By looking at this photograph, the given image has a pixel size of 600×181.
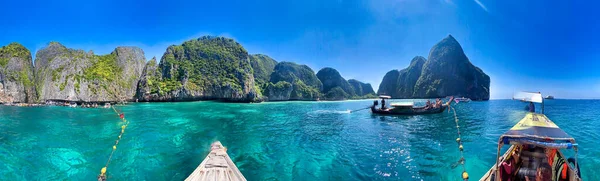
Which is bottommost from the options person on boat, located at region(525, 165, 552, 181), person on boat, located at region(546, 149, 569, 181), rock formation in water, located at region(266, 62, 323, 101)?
person on boat, located at region(525, 165, 552, 181)

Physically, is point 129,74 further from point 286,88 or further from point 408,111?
point 408,111

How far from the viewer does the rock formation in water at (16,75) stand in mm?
78875

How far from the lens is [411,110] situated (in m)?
39.4

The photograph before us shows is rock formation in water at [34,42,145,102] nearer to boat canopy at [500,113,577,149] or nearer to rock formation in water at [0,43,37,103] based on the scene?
rock formation in water at [0,43,37,103]

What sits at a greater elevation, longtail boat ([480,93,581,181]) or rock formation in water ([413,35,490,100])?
rock formation in water ([413,35,490,100])

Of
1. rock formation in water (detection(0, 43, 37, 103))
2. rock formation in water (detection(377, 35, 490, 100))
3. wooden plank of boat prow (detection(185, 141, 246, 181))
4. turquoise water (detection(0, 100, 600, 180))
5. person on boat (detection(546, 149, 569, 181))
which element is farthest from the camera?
rock formation in water (detection(377, 35, 490, 100))

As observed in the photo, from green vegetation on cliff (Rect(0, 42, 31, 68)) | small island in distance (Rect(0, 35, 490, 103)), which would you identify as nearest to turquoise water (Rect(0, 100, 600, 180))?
small island in distance (Rect(0, 35, 490, 103))

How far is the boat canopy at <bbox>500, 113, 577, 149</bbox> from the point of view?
727cm

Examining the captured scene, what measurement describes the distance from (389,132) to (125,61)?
127555mm

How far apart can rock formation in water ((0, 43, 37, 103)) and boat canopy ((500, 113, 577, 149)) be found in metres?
115

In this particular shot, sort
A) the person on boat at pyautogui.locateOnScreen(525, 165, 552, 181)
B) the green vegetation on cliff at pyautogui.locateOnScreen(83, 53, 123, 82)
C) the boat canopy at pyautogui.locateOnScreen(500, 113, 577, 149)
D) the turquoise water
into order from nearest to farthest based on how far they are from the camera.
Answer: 1. the boat canopy at pyautogui.locateOnScreen(500, 113, 577, 149)
2. the person on boat at pyautogui.locateOnScreen(525, 165, 552, 181)
3. the turquoise water
4. the green vegetation on cliff at pyautogui.locateOnScreen(83, 53, 123, 82)

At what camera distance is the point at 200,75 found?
3994 inches

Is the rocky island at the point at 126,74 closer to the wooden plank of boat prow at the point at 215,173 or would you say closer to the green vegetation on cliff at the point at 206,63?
the green vegetation on cliff at the point at 206,63

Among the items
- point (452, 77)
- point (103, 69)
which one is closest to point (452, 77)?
point (452, 77)
